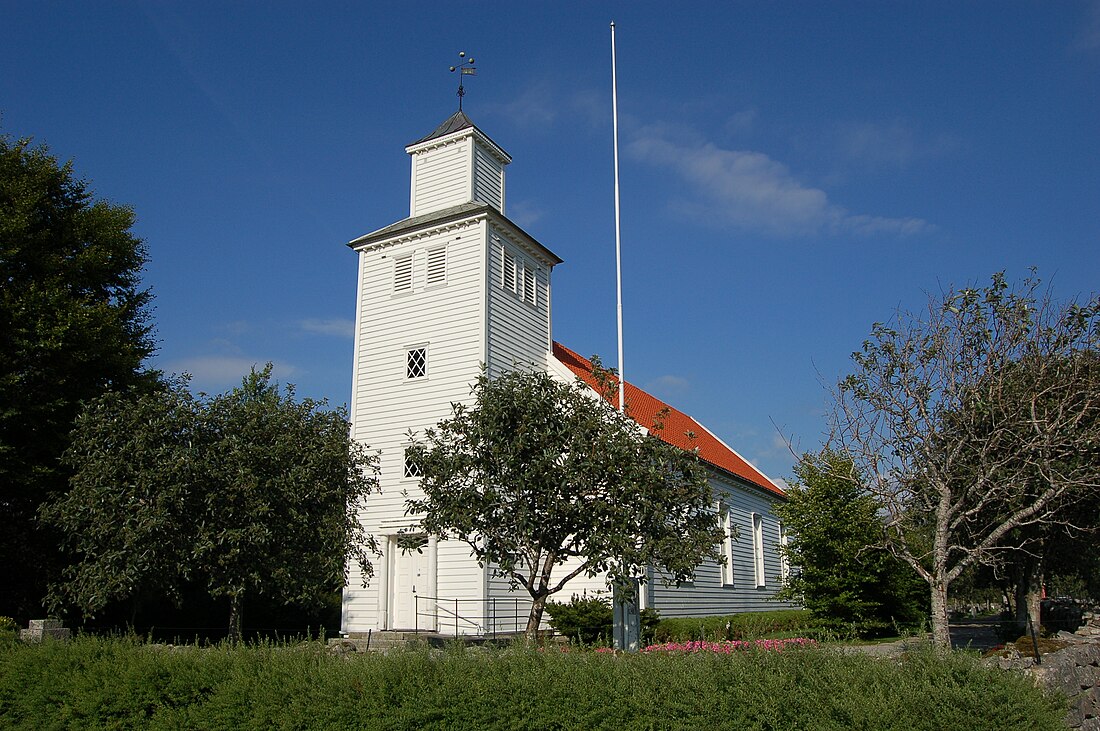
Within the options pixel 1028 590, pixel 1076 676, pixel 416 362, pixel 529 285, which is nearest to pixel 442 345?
pixel 416 362

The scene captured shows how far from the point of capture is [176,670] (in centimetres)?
1103

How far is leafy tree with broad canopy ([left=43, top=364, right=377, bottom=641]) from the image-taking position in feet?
56.2

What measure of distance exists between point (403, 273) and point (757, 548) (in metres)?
20.1

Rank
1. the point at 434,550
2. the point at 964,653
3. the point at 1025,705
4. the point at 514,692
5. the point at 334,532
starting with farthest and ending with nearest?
the point at 434,550 → the point at 334,532 → the point at 514,692 → the point at 964,653 → the point at 1025,705

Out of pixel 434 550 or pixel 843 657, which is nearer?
pixel 843 657

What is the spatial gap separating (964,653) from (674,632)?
15556mm

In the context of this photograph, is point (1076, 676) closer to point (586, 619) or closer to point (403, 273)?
point (586, 619)

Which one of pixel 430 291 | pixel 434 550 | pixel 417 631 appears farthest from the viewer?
pixel 430 291

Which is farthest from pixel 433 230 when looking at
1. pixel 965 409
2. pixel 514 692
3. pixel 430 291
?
pixel 514 692

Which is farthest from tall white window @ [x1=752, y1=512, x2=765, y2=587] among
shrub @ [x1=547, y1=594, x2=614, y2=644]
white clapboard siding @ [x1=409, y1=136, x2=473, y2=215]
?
white clapboard siding @ [x1=409, y1=136, x2=473, y2=215]

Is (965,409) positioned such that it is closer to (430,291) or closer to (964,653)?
(964,653)

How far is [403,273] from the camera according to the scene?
27.3 m

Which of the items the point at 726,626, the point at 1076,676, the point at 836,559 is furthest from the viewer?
the point at 836,559

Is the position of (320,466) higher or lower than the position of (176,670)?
higher
